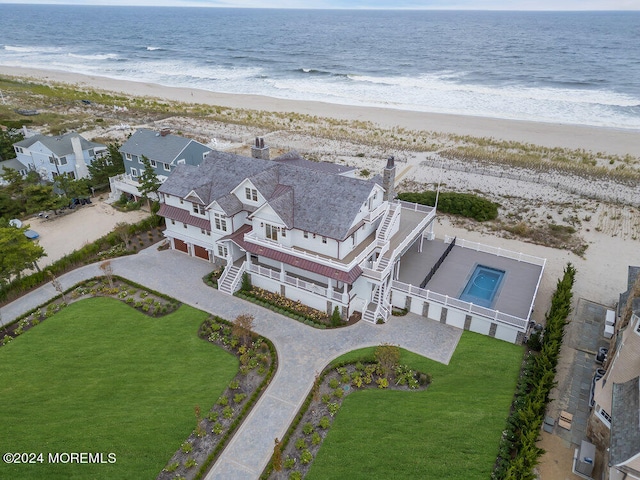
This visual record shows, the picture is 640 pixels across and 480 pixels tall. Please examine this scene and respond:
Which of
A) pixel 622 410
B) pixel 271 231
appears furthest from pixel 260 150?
pixel 622 410

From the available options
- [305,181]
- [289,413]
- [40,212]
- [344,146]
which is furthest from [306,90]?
A: [289,413]

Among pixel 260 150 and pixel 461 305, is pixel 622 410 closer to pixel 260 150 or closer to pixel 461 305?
pixel 461 305

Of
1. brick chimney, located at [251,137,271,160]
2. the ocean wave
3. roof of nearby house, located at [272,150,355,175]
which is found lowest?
roof of nearby house, located at [272,150,355,175]

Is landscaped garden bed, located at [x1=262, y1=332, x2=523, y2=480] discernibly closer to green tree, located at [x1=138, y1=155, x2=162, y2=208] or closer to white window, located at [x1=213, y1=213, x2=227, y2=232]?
white window, located at [x1=213, y1=213, x2=227, y2=232]

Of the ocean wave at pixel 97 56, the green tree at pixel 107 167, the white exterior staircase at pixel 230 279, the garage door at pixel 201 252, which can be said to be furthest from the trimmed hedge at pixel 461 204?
the ocean wave at pixel 97 56

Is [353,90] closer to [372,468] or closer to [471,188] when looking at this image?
[471,188]

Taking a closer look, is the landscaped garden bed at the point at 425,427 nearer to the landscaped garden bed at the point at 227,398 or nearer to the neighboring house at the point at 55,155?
the landscaped garden bed at the point at 227,398

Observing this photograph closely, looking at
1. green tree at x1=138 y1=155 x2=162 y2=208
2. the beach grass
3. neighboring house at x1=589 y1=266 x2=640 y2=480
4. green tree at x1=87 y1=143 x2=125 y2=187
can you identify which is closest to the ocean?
the beach grass

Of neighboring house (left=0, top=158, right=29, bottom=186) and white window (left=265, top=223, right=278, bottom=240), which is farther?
neighboring house (left=0, top=158, right=29, bottom=186)
